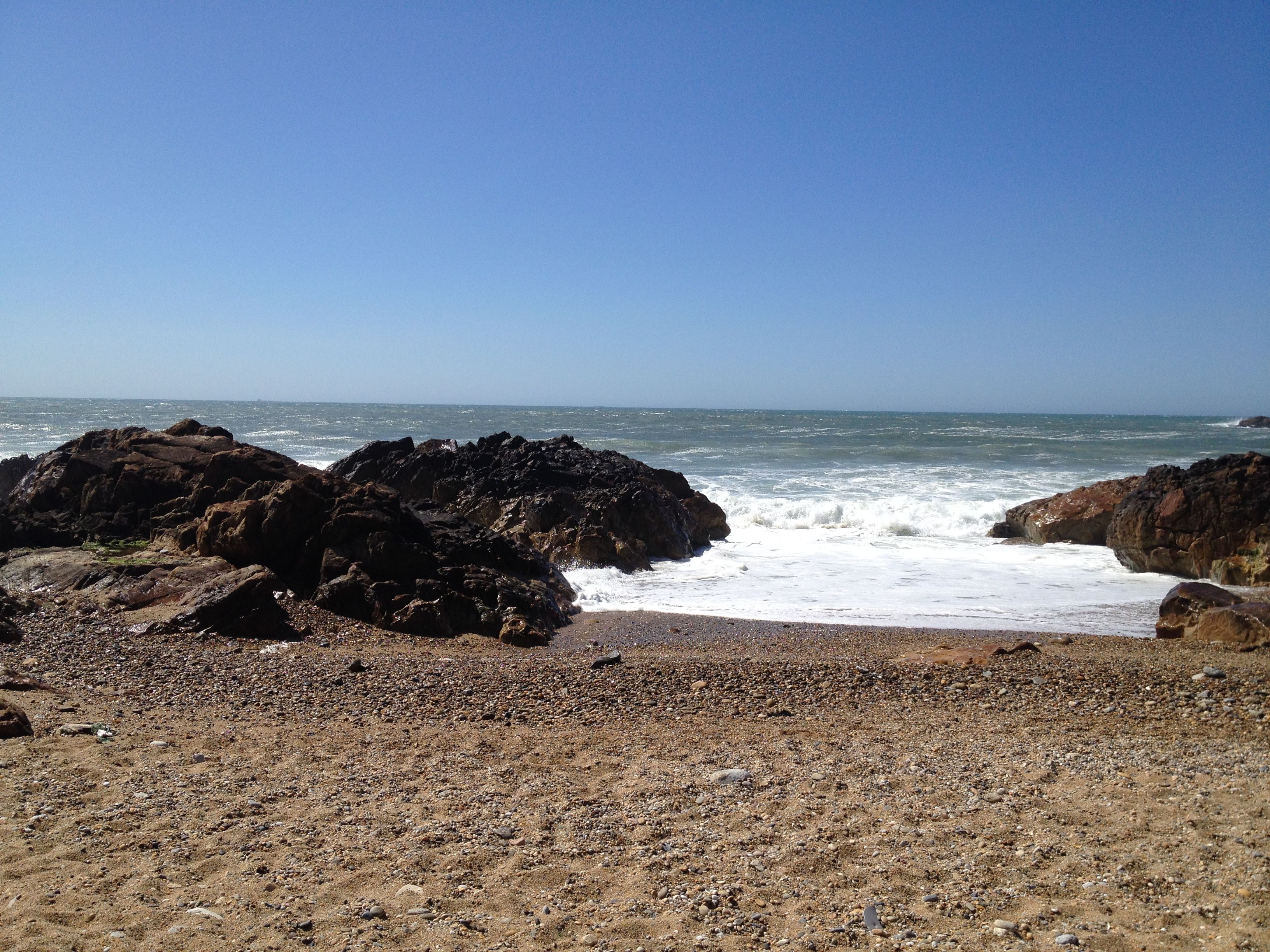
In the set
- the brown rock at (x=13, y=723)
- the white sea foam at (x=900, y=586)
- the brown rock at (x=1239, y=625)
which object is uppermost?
the brown rock at (x=1239, y=625)

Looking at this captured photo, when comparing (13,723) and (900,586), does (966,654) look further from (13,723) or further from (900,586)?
(13,723)

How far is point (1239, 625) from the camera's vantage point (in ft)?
29.3

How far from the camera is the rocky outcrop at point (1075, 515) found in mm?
17328

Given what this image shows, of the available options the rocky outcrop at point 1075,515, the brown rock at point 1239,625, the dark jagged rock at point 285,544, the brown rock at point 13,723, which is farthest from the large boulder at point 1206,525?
the brown rock at point 13,723

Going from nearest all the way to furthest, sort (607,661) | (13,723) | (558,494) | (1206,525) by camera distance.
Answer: (13,723)
(607,661)
(1206,525)
(558,494)

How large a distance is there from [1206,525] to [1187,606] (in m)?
5.73

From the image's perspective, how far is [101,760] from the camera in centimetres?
497

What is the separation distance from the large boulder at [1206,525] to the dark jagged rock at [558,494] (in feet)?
26.3

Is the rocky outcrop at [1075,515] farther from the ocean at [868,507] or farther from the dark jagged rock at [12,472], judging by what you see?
the dark jagged rock at [12,472]

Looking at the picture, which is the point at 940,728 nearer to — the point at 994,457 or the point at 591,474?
the point at 591,474

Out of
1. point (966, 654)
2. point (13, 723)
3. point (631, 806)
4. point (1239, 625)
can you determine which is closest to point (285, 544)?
point (13, 723)

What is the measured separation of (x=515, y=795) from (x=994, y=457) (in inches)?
1596

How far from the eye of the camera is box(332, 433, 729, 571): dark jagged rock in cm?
1518

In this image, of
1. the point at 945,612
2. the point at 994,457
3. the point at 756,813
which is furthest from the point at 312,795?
the point at 994,457
